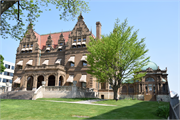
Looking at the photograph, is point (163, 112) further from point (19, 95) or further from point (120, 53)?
point (19, 95)

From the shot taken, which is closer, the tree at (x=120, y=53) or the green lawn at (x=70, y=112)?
the green lawn at (x=70, y=112)

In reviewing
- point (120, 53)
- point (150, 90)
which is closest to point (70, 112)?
point (120, 53)

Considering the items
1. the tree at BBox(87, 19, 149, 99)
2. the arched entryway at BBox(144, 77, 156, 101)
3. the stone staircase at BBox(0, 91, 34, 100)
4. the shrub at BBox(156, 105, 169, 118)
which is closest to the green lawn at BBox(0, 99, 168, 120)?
the shrub at BBox(156, 105, 169, 118)

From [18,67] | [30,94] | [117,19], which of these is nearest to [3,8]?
[117,19]

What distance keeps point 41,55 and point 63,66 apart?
9.25 meters

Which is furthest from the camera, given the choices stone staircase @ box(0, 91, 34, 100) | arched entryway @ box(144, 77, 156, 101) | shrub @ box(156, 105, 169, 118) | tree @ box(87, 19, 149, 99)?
arched entryway @ box(144, 77, 156, 101)

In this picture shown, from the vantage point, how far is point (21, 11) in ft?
52.6

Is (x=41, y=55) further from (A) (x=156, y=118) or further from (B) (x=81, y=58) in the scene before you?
(A) (x=156, y=118)

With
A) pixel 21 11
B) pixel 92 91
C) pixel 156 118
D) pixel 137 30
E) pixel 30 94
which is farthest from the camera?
pixel 92 91

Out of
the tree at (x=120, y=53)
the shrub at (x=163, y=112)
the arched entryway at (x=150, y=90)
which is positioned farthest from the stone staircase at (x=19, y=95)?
the arched entryway at (x=150, y=90)

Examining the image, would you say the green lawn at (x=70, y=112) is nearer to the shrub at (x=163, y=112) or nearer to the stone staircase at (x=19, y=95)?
the shrub at (x=163, y=112)

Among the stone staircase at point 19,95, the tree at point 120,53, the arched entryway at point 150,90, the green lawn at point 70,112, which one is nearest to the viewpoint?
the green lawn at point 70,112

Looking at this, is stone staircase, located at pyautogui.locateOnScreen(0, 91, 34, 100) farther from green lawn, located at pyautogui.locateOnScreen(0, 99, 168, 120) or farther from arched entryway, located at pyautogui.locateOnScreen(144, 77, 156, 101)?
arched entryway, located at pyautogui.locateOnScreen(144, 77, 156, 101)

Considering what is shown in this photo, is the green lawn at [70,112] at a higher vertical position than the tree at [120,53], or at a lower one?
lower
